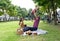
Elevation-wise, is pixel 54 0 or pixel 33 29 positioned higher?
pixel 54 0

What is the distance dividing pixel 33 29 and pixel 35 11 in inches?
67.9

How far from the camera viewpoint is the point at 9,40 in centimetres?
1039

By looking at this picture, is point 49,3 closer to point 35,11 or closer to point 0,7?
point 35,11

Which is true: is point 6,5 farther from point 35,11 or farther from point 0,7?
point 35,11

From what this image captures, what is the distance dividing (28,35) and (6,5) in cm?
4193

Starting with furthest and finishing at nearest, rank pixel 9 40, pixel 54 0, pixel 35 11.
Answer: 1. pixel 54 0
2. pixel 35 11
3. pixel 9 40

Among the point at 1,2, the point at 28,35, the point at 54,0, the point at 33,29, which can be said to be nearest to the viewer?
the point at 28,35

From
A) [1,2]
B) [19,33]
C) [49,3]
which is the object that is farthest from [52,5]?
[1,2]

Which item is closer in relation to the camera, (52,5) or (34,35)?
(34,35)

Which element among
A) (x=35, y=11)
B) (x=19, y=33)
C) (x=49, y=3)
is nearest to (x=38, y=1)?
(x=49, y=3)

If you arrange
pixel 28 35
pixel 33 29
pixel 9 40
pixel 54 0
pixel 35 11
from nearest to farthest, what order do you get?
pixel 9 40 → pixel 28 35 → pixel 33 29 → pixel 35 11 → pixel 54 0

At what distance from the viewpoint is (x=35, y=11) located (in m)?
14.3

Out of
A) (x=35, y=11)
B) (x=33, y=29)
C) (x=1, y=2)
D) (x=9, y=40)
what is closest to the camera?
(x=9, y=40)

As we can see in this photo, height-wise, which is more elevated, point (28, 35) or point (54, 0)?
point (54, 0)
